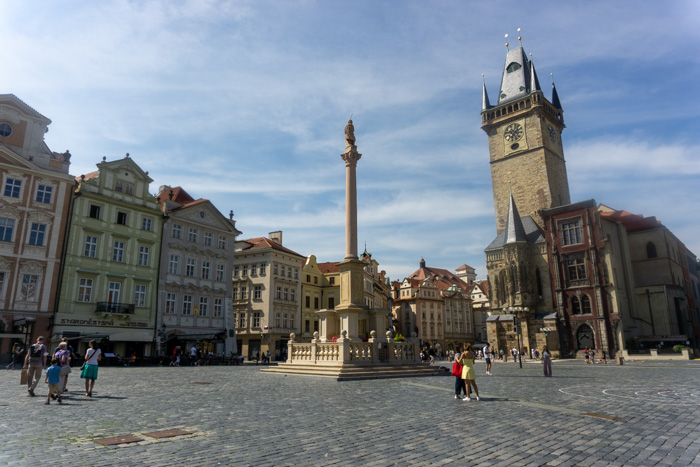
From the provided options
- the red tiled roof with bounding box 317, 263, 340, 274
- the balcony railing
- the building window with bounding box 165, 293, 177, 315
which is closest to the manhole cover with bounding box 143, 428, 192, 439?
the balcony railing

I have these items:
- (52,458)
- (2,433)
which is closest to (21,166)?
(2,433)

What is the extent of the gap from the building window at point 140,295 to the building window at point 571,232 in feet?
149

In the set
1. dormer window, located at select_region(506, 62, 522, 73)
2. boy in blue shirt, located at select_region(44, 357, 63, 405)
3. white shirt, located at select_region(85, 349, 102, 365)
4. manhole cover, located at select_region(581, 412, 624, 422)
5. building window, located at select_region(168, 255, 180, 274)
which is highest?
dormer window, located at select_region(506, 62, 522, 73)

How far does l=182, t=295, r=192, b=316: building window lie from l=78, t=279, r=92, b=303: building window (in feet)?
26.0

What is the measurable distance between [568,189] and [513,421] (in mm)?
64959

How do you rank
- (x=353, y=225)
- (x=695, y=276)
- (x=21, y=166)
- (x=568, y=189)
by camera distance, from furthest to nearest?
(x=695, y=276) → (x=568, y=189) → (x=21, y=166) → (x=353, y=225)

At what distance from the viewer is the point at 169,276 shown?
40.0 m

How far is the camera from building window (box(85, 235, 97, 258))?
1383 inches

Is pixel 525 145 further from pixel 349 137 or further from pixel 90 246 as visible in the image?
pixel 90 246

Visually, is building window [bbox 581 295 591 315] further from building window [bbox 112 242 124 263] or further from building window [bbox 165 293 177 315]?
building window [bbox 112 242 124 263]

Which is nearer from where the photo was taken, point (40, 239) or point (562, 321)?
point (40, 239)

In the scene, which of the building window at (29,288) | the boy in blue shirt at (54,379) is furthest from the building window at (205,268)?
the boy in blue shirt at (54,379)

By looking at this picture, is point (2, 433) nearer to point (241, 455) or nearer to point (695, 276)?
point (241, 455)

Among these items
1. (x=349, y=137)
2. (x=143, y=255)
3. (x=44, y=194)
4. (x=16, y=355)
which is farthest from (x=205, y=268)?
(x=349, y=137)
